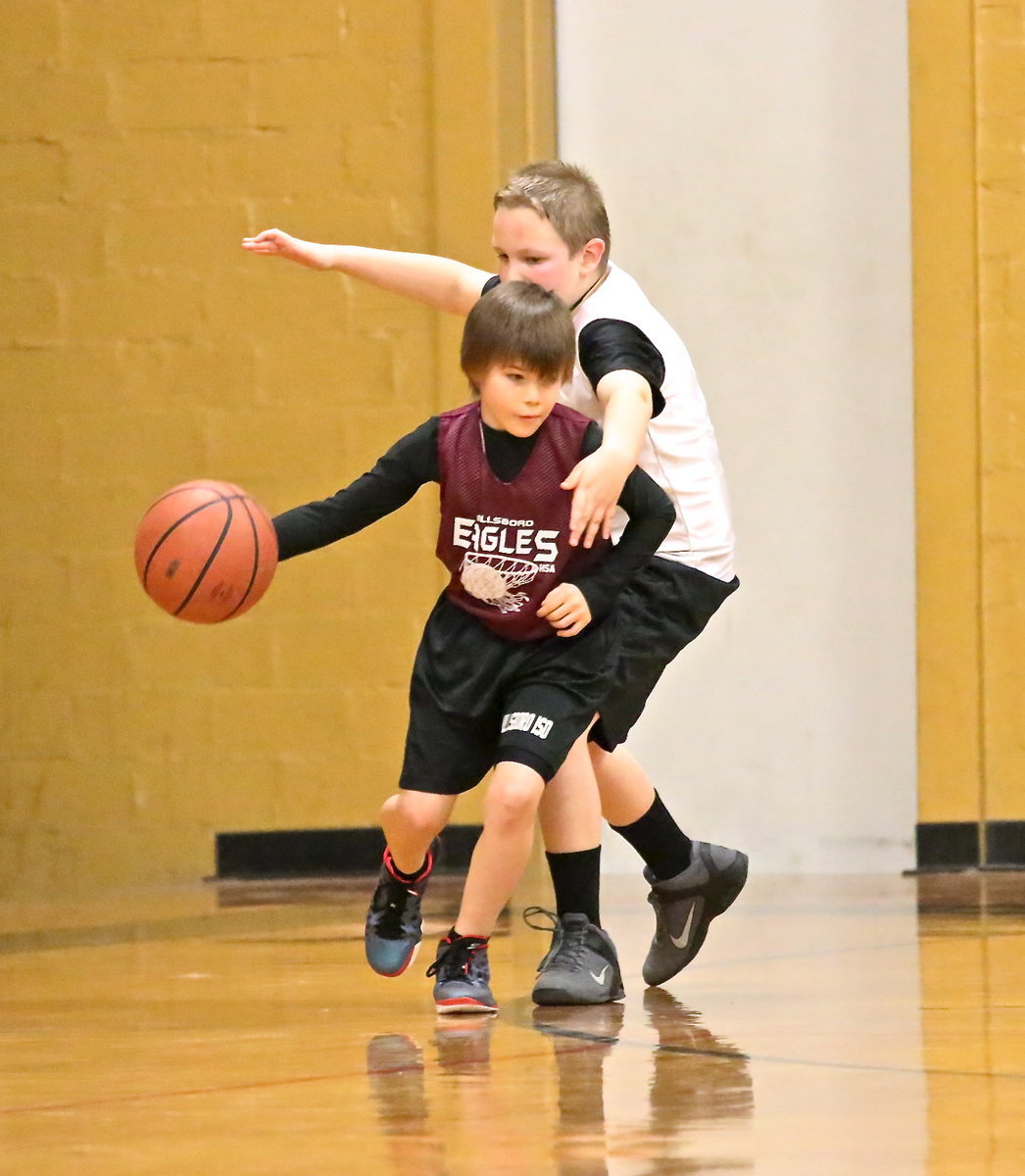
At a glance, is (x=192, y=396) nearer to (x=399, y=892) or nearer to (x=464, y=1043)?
(x=399, y=892)

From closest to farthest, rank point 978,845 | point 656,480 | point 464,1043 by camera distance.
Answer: point 464,1043 → point 656,480 → point 978,845

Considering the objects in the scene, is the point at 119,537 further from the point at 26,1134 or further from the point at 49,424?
the point at 26,1134

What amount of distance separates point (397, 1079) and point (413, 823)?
2.51 ft

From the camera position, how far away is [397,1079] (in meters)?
2.41

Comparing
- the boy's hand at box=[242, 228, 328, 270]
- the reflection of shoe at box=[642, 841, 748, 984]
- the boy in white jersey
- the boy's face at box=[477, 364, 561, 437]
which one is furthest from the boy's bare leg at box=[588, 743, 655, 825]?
the boy's hand at box=[242, 228, 328, 270]

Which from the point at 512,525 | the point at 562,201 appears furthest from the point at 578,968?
the point at 562,201

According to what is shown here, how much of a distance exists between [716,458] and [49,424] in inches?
121

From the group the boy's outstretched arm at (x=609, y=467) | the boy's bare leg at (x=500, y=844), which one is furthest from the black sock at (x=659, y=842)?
the boy's outstretched arm at (x=609, y=467)

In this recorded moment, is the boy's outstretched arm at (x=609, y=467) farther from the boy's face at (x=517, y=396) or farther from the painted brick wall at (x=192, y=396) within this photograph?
the painted brick wall at (x=192, y=396)

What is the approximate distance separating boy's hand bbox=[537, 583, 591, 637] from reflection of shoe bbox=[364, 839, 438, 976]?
46 centimetres

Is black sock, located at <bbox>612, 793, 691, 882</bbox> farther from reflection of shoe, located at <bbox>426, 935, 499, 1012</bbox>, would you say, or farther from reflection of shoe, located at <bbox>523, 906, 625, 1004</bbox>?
reflection of shoe, located at <bbox>426, 935, 499, 1012</bbox>

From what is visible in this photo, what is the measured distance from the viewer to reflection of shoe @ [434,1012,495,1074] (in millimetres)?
2494

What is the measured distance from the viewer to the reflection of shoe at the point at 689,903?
3.37m

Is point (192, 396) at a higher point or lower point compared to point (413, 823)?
higher
